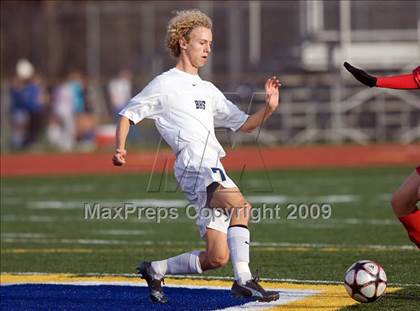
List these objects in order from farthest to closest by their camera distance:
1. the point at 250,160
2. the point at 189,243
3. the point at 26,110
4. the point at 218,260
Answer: the point at 26,110 → the point at 250,160 → the point at 189,243 → the point at 218,260

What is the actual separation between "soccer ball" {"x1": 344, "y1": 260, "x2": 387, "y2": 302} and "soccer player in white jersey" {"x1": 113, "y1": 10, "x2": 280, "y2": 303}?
24.0 inches

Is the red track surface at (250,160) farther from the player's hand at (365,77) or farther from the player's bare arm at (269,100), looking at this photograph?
the player's hand at (365,77)

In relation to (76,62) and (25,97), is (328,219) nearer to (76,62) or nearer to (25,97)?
(25,97)

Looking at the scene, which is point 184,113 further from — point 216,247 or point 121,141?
point 216,247

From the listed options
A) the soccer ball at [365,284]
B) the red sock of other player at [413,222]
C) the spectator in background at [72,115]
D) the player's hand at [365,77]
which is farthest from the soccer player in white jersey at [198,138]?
the spectator in background at [72,115]

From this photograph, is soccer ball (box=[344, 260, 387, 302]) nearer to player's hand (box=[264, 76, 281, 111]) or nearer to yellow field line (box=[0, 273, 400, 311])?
yellow field line (box=[0, 273, 400, 311])

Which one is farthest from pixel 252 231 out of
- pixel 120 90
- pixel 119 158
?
pixel 120 90

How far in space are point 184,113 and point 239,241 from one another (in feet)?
2.98

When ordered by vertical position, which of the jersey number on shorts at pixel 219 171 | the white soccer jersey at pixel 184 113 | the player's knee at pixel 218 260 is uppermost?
the white soccer jersey at pixel 184 113

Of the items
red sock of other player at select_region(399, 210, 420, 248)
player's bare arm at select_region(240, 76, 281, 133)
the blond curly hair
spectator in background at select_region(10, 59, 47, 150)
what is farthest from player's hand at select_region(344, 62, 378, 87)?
spectator in background at select_region(10, 59, 47, 150)

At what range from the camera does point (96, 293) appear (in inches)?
311

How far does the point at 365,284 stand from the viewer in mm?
6949

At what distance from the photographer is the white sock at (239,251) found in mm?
6906

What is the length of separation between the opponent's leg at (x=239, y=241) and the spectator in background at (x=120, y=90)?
63.0ft
